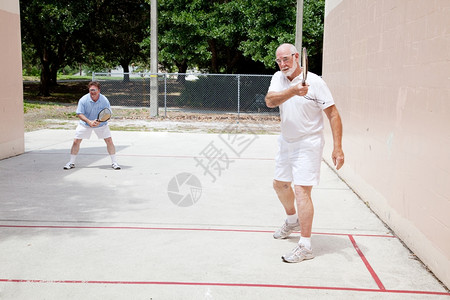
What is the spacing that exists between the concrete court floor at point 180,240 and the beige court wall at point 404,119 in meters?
0.30

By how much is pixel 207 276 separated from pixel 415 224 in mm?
2198

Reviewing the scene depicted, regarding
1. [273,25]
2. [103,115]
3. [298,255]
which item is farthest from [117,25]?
[298,255]

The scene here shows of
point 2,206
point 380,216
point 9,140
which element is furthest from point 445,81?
point 9,140

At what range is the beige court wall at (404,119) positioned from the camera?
4.54 metres

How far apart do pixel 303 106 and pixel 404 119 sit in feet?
4.96

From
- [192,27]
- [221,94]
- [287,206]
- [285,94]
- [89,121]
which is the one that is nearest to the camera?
[285,94]

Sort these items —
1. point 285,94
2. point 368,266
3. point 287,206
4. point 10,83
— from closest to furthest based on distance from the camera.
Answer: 1. point 285,94
2. point 368,266
3. point 287,206
4. point 10,83

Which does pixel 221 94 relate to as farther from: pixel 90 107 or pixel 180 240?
pixel 180 240

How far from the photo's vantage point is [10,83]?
1058 cm

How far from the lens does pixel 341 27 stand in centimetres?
1007

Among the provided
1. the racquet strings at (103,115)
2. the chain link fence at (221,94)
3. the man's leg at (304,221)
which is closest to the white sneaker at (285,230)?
the man's leg at (304,221)

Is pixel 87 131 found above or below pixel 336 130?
below

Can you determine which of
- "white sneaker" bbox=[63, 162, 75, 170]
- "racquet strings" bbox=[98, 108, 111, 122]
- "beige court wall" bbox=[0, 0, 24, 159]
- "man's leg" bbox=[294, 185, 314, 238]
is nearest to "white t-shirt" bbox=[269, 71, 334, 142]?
"man's leg" bbox=[294, 185, 314, 238]

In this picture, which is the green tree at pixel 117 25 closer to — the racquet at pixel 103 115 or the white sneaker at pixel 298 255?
the racquet at pixel 103 115
